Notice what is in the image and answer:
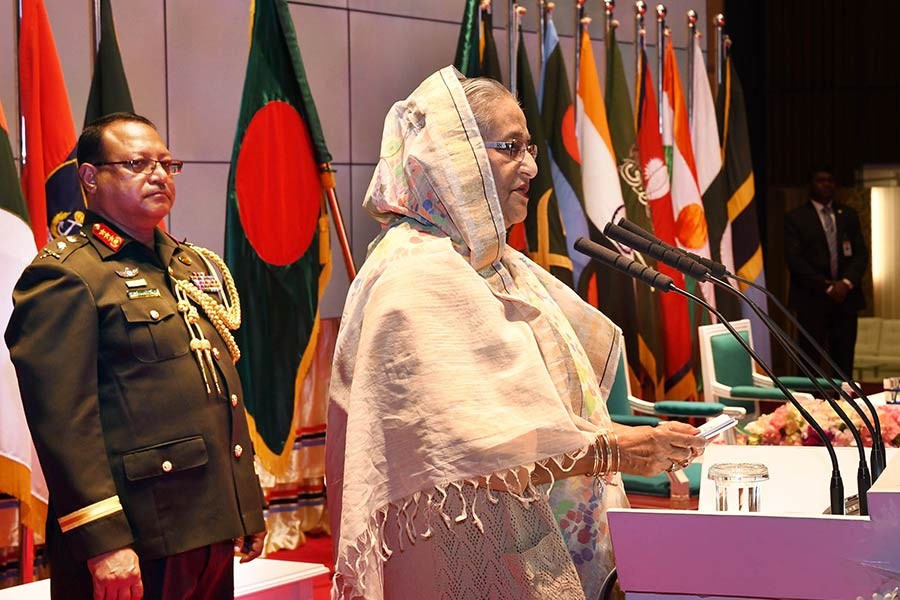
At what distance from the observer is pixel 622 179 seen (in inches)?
230

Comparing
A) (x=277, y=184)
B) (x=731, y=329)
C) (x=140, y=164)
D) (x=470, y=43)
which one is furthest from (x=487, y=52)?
(x=731, y=329)

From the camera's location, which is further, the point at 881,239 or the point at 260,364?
the point at 881,239

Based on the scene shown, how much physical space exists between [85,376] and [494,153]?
89 centimetres

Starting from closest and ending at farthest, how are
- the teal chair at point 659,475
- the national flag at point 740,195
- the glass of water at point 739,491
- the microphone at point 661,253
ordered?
the glass of water at point 739,491
the microphone at point 661,253
the teal chair at point 659,475
the national flag at point 740,195

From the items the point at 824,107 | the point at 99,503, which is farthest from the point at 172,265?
the point at 824,107

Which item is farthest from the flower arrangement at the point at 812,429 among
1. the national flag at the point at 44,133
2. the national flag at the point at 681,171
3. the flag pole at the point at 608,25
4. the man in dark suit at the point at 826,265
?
the man in dark suit at the point at 826,265

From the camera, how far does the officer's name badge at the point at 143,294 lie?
2377 mm

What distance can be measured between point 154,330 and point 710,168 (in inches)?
184

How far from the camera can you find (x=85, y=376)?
7.29 feet

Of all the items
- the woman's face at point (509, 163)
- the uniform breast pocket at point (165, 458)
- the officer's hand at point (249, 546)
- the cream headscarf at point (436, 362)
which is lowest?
the officer's hand at point (249, 546)

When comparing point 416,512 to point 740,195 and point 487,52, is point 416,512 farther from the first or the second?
point 740,195

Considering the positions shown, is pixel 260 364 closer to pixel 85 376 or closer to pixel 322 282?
pixel 322 282

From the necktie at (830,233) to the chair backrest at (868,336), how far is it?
2.05 meters

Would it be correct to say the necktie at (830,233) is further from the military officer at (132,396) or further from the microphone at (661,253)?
the microphone at (661,253)
